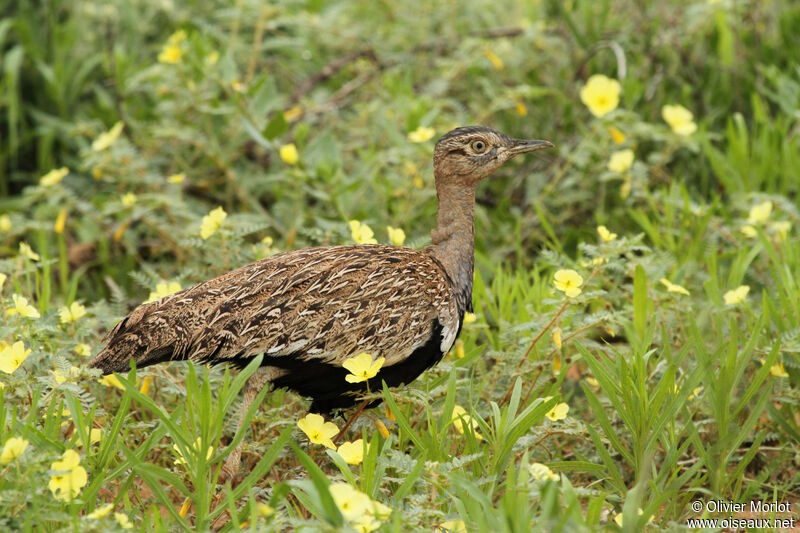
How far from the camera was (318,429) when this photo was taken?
12.3 ft

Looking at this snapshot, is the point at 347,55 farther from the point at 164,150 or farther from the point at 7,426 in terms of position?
the point at 7,426

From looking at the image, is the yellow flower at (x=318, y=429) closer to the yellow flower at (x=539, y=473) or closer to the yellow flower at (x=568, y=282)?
the yellow flower at (x=539, y=473)

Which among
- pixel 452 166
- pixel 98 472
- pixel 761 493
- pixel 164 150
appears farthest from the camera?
pixel 164 150

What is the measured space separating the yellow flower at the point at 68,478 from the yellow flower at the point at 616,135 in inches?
136

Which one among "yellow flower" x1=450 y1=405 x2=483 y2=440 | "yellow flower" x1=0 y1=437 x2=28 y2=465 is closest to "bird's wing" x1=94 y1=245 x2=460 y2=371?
"yellow flower" x1=450 y1=405 x2=483 y2=440

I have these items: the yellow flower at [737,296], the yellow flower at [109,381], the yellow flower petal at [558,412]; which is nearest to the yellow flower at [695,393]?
the yellow flower at [737,296]

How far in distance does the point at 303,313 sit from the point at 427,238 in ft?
4.01

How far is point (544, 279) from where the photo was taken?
4.92 m

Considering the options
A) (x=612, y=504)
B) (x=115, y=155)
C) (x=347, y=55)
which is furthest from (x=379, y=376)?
(x=347, y=55)

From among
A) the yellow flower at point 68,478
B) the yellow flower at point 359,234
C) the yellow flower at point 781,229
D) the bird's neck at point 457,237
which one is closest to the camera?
the yellow flower at point 68,478

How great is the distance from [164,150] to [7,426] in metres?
2.95

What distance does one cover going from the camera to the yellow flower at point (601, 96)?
5.56 meters

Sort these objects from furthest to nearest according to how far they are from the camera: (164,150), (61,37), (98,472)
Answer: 1. (61,37)
2. (164,150)
3. (98,472)

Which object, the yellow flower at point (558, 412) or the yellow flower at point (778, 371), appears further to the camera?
the yellow flower at point (778, 371)
